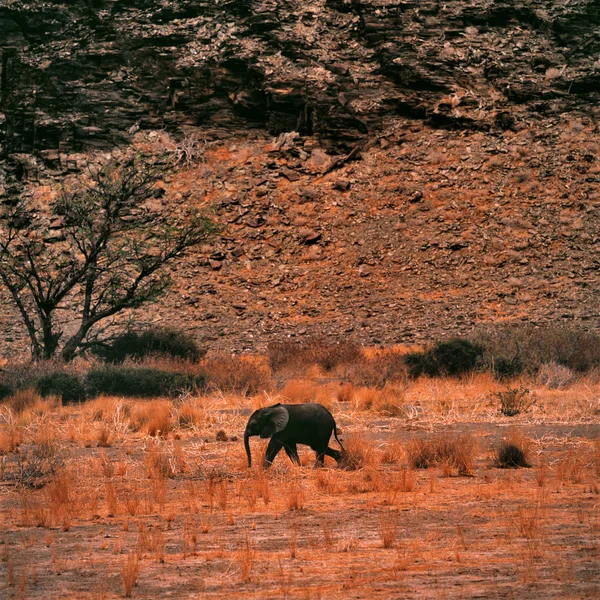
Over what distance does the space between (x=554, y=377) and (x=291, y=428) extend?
11.8 meters

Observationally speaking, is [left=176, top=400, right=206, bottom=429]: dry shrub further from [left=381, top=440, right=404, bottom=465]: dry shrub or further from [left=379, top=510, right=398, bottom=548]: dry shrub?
[left=379, top=510, right=398, bottom=548]: dry shrub

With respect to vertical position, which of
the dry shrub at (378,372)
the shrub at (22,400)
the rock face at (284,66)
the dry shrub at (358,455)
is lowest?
the dry shrub at (378,372)

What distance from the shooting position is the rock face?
42.6m

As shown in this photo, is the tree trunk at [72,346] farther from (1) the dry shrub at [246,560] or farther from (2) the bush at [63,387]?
(1) the dry shrub at [246,560]

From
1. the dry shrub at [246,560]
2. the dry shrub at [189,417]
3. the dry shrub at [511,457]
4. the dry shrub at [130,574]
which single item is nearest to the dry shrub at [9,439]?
the dry shrub at [189,417]

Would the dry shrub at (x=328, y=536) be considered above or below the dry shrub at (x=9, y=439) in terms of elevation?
above

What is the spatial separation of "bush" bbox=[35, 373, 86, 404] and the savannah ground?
433cm

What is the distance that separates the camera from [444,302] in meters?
34.8

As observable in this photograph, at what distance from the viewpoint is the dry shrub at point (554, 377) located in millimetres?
20422

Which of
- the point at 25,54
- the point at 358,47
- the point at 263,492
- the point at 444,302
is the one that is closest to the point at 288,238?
the point at 444,302

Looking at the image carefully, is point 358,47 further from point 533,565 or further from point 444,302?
point 533,565

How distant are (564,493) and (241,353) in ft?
78.0

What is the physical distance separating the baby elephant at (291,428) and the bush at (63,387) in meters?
9.68

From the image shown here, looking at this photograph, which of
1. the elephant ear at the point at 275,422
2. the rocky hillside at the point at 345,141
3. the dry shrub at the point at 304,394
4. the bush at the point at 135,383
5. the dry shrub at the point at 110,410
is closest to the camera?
the elephant ear at the point at 275,422
